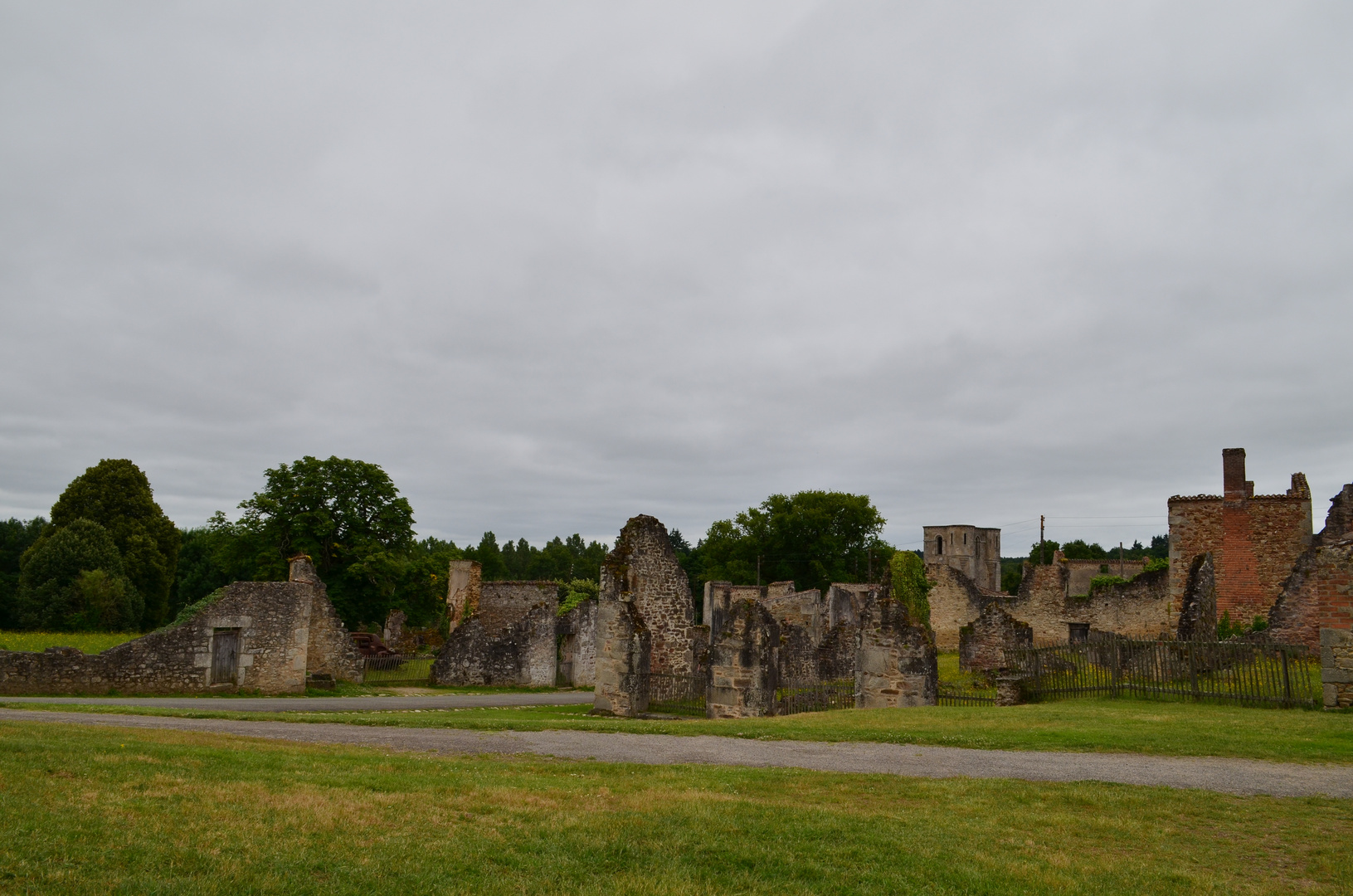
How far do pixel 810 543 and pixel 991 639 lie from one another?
50.6 m

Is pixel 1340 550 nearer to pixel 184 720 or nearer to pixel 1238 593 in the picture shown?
pixel 1238 593

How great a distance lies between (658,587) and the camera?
902 inches

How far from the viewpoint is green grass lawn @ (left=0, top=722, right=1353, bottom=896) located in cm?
600

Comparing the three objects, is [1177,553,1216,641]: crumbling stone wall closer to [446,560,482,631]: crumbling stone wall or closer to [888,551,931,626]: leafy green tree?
[888,551,931,626]: leafy green tree

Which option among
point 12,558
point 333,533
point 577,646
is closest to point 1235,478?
point 577,646

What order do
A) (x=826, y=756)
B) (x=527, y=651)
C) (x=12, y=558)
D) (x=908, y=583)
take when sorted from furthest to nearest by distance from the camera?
1. (x=12, y=558)
2. (x=527, y=651)
3. (x=908, y=583)
4. (x=826, y=756)

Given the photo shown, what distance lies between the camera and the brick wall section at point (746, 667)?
19.4m

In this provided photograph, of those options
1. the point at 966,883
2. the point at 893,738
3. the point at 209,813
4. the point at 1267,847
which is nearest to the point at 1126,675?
the point at 893,738

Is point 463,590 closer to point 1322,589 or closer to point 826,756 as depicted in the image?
point 826,756

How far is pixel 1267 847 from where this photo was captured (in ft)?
23.9

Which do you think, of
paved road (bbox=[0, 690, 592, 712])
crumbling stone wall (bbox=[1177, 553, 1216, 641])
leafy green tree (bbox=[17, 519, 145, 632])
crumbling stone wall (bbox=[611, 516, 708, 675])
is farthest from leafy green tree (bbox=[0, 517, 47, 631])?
crumbling stone wall (bbox=[1177, 553, 1216, 641])

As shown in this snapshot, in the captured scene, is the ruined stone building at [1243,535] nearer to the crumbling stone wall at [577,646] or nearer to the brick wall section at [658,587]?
the brick wall section at [658,587]

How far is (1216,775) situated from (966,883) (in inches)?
224

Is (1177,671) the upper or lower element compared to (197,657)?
upper
